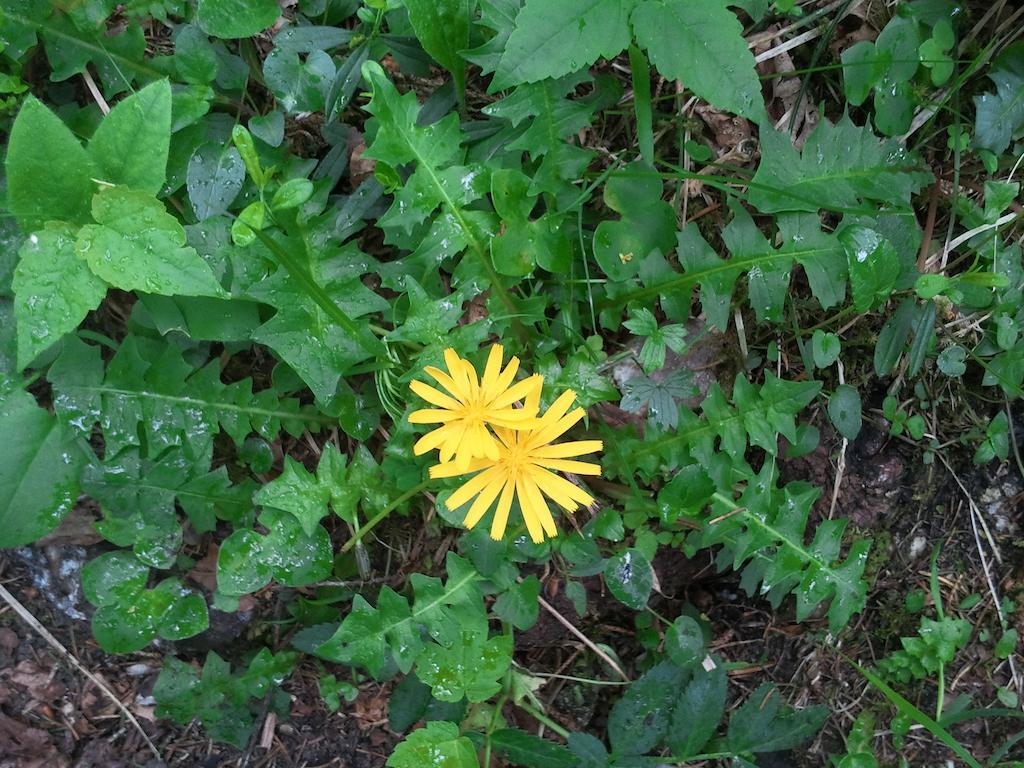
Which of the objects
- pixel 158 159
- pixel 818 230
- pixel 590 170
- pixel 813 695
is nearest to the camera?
pixel 158 159

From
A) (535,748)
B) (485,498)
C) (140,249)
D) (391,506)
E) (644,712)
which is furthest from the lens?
(644,712)

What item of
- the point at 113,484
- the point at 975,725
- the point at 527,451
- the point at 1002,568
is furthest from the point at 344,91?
the point at 975,725

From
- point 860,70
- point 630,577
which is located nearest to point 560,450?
point 630,577

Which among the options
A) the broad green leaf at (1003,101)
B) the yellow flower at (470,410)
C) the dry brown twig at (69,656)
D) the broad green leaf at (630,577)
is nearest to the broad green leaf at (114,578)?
the dry brown twig at (69,656)

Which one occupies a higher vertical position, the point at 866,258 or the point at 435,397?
the point at 435,397

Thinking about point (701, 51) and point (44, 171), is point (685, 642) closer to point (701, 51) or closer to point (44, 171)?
point (701, 51)

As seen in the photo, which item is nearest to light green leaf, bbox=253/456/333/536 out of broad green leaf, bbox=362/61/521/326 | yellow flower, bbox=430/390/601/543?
yellow flower, bbox=430/390/601/543

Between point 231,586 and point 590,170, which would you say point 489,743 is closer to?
point 231,586
